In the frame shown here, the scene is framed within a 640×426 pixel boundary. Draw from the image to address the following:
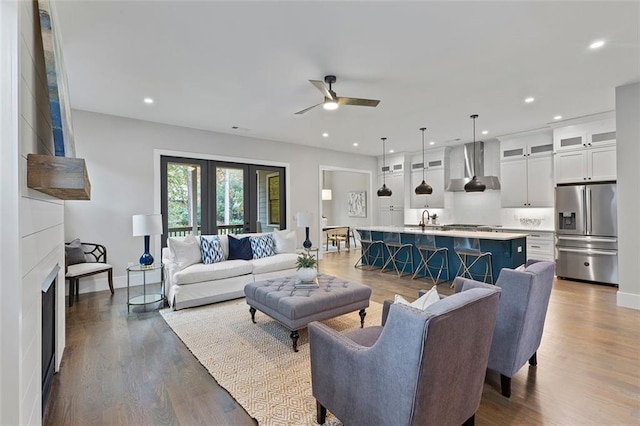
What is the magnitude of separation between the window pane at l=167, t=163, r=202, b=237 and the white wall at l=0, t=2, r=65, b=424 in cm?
433

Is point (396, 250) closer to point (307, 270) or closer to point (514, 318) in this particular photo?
point (307, 270)

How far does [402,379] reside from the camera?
1.34 m

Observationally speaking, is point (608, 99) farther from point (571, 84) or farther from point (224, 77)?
point (224, 77)

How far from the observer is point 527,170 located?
646cm

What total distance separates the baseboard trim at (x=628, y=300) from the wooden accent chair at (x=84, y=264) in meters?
7.10

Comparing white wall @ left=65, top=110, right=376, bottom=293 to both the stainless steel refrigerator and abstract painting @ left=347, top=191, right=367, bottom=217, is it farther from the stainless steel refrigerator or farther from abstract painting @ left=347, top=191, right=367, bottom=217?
the stainless steel refrigerator

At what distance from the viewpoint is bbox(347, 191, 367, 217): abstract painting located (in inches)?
411

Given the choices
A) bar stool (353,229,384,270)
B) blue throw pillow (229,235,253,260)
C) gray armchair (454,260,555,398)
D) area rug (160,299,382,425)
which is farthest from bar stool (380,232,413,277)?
gray armchair (454,260,555,398)

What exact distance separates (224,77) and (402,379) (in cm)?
363

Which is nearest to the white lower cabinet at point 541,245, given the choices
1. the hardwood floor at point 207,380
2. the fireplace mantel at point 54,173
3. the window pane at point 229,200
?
the hardwood floor at point 207,380

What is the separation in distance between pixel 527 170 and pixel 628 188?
99.9 inches

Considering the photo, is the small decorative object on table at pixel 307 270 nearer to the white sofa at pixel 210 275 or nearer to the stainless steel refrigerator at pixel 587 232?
the white sofa at pixel 210 275

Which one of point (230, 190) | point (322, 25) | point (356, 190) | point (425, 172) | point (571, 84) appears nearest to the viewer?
point (322, 25)

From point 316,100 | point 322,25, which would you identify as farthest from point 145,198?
point 322,25
